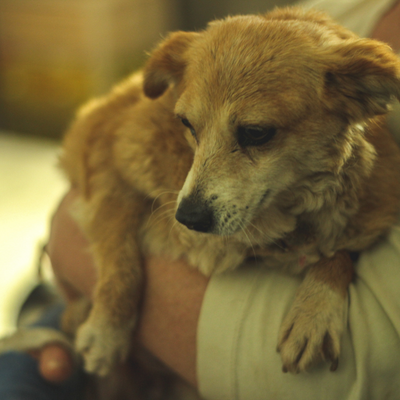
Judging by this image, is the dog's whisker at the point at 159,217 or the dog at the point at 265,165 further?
the dog's whisker at the point at 159,217

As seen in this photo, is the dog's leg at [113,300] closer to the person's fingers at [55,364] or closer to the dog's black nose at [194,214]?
the person's fingers at [55,364]

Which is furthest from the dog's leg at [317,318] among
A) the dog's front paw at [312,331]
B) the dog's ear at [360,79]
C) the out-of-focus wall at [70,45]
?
the out-of-focus wall at [70,45]

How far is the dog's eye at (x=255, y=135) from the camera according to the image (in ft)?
2.37

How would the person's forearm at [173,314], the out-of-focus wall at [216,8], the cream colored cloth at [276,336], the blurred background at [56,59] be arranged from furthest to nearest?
the blurred background at [56,59]
the out-of-focus wall at [216,8]
the person's forearm at [173,314]
the cream colored cloth at [276,336]

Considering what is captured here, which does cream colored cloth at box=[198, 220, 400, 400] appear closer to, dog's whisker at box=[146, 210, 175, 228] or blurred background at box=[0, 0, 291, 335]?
dog's whisker at box=[146, 210, 175, 228]

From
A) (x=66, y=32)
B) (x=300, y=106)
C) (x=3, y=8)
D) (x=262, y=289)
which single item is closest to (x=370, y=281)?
(x=262, y=289)

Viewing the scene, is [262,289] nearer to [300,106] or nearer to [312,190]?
[312,190]

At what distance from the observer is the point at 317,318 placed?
0.72 metres

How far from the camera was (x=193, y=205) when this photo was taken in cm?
74

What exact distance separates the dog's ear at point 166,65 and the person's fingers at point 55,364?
0.61 metres

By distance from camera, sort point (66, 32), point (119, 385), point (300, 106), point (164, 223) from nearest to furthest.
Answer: point (300, 106) < point (164, 223) < point (119, 385) < point (66, 32)

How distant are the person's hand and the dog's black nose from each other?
0.15 meters

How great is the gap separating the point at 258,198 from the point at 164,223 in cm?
25

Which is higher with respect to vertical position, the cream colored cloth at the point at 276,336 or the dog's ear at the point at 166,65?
the dog's ear at the point at 166,65
